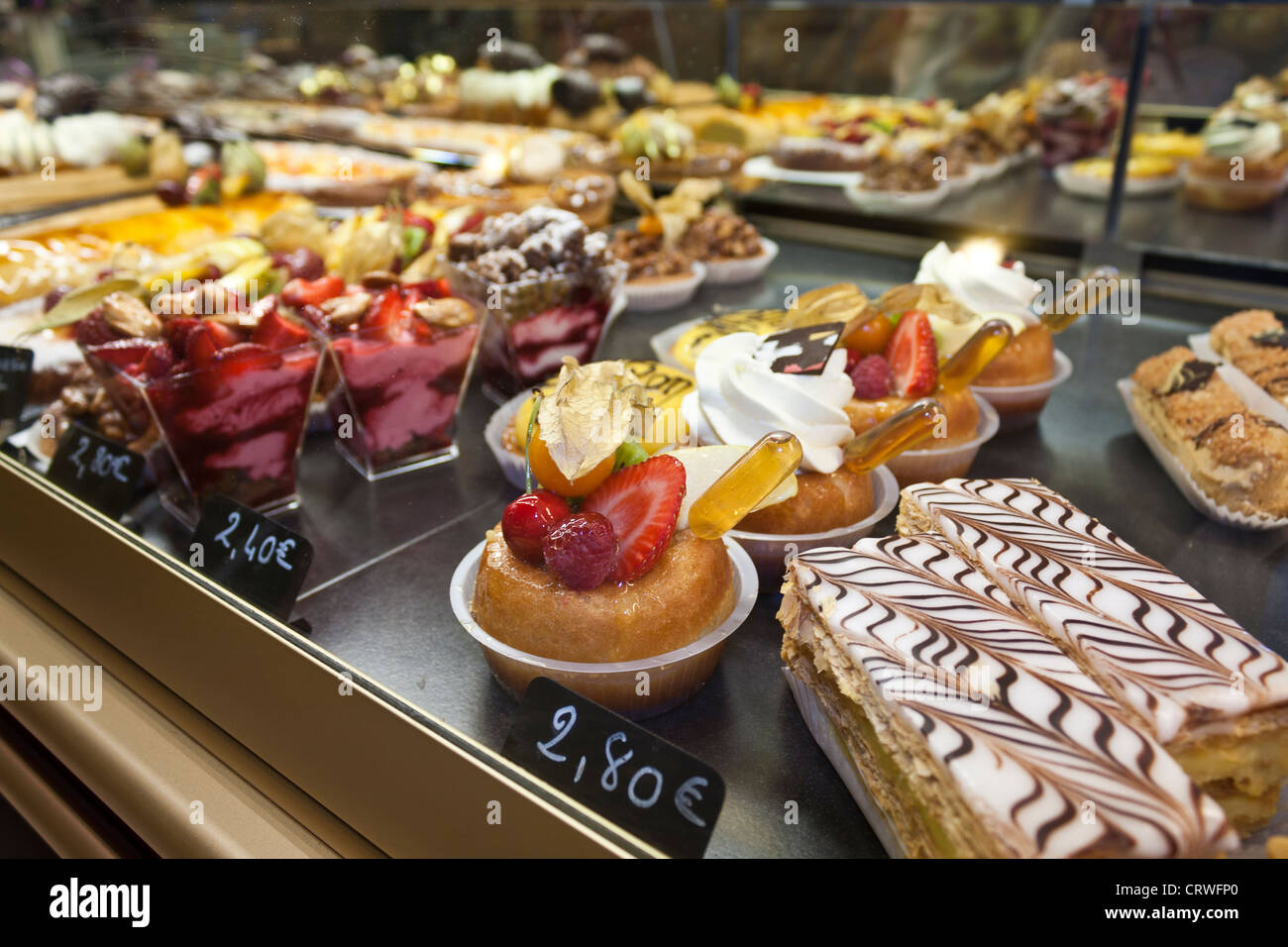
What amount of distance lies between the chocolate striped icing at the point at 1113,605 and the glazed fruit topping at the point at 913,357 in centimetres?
34

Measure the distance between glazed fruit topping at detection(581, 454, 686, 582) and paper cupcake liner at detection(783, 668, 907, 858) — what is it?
272mm

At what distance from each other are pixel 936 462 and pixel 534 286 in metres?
0.96

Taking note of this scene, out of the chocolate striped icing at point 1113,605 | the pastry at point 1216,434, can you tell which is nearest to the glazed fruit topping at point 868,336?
the chocolate striped icing at point 1113,605

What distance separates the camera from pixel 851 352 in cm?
188

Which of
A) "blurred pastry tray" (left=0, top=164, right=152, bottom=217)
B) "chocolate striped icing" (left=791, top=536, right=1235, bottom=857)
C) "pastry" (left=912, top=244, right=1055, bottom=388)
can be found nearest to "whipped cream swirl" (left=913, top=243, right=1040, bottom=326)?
"pastry" (left=912, top=244, right=1055, bottom=388)

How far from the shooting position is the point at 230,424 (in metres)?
1.78

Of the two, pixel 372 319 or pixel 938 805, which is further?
pixel 372 319

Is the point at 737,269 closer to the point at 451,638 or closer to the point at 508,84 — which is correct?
the point at 451,638

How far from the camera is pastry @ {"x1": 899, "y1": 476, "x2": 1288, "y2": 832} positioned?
1.04 meters

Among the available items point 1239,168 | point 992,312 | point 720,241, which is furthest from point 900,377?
point 1239,168

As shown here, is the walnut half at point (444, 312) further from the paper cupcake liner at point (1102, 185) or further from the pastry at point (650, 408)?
the paper cupcake liner at point (1102, 185)
